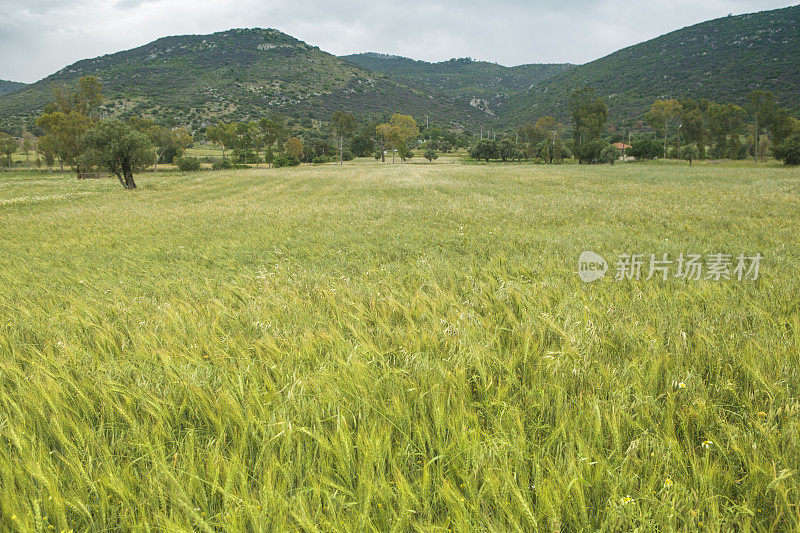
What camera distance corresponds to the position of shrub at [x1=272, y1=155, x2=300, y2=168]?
91.7 metres

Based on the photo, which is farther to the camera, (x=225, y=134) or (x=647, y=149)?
(x=225, y=134)

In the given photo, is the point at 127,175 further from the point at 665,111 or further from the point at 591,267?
the point at 665,111

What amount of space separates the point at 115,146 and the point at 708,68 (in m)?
210

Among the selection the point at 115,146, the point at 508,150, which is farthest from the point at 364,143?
the point at 115,146

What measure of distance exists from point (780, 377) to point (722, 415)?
22.2 inches

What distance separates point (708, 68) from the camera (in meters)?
152

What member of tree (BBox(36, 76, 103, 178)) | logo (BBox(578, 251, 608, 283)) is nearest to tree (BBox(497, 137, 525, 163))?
tree (BBox(36, 76, 103, 178))

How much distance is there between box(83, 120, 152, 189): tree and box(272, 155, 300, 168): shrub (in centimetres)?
5553

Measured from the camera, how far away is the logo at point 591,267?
15.7ft

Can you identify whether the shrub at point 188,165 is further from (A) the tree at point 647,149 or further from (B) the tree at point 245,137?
(A) the tree at point 647,149

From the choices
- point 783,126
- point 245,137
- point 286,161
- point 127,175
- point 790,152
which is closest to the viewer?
point 127,175

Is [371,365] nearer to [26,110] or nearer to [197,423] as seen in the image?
[197,423]

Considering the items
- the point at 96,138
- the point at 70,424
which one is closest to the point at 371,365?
the point at 70,424

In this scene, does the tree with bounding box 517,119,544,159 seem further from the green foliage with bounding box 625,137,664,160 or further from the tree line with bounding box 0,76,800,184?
the green foliage with bounding box 625,137,664,160
